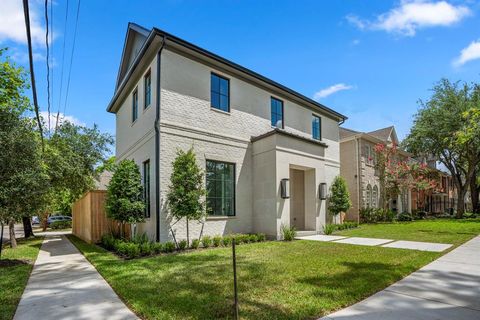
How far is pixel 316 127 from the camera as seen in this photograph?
55.2 ft

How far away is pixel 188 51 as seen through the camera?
10.9 metres

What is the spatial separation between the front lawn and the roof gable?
9099 millimetres

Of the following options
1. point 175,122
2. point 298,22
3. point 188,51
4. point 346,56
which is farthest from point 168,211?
point 346,56

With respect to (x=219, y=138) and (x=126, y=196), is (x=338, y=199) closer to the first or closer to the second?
(x=219, y=138)

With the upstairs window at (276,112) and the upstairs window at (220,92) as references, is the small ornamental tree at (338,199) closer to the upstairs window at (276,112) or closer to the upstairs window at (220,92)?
the upstairs window at (276,112)

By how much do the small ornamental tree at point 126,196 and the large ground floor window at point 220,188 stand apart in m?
2.41

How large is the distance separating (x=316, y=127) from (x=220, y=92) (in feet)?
22.6

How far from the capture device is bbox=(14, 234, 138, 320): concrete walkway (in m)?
4.34

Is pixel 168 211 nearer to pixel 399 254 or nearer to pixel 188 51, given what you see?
pixel 188 51

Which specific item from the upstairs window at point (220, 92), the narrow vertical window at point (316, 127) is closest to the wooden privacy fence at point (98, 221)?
the upstairs window at point (220, 92)

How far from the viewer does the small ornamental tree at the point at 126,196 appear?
32.9ft

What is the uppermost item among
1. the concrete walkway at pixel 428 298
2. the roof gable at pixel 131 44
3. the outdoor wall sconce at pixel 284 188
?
the roof gable at pixel 131 44

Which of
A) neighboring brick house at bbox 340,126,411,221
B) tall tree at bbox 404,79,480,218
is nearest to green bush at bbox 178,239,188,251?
neighboring brick house at bbox 340,126,411,221

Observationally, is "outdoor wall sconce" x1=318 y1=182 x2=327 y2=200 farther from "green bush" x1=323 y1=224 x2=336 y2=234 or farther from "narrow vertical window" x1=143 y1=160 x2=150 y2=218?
"narrow vertical window" x1=143 y1=160 x2=150 y2=218
